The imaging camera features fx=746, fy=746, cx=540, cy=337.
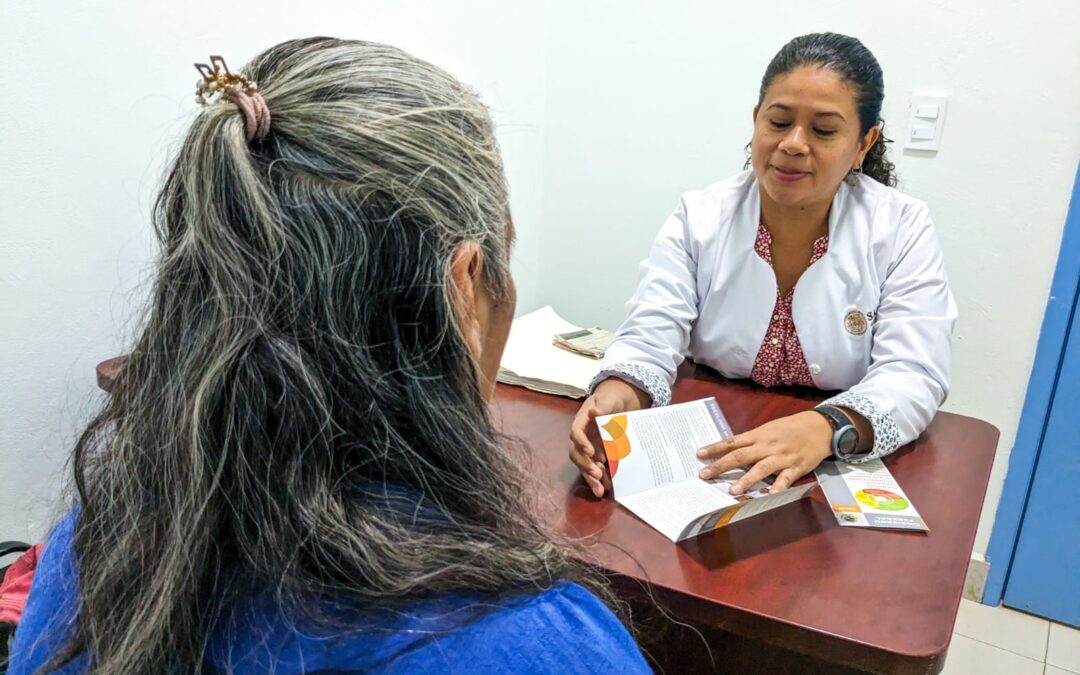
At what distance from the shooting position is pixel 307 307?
0.49 m

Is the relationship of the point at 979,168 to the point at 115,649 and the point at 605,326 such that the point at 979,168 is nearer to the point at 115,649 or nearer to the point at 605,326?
the point at 605,326

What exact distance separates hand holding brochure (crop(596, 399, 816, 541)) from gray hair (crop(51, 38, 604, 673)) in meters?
0.38

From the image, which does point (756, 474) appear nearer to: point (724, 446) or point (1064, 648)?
point (724, 446)

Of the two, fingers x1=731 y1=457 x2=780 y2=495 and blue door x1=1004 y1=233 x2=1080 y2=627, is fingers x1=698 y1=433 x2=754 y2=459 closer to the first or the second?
fingers x1=731 y1=457 x2=780 y2=495

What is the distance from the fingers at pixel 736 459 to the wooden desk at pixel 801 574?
8 centimetres

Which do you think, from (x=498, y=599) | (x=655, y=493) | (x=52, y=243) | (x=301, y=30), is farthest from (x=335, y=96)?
(x=301, y=30)

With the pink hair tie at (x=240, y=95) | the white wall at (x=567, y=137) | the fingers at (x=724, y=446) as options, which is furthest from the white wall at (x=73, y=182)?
the fingers at (x=724, y=446)

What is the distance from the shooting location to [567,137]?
7.75ft

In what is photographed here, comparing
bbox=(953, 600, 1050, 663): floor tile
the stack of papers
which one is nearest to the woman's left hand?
the stack of papers

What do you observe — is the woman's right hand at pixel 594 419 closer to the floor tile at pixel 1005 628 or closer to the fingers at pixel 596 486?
the fingers at pixel 596 486

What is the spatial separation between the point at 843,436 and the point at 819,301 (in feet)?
1.28

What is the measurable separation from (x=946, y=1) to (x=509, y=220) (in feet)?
5.44

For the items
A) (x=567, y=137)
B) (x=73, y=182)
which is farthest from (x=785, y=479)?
(x=567, y=137)

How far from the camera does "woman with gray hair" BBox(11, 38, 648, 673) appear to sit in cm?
47
